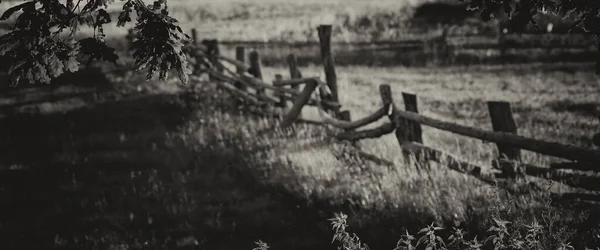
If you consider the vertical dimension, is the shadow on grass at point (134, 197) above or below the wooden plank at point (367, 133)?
below

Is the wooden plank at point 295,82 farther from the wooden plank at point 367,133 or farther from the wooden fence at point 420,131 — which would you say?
the wooden plank at point 367,133

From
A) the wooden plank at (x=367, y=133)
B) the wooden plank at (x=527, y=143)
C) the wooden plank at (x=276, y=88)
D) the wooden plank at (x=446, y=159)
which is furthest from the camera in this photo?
the wooden plank at (x=276, y=88)

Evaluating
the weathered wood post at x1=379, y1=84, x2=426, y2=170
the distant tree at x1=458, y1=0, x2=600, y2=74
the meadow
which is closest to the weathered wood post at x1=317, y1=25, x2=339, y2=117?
the meadow

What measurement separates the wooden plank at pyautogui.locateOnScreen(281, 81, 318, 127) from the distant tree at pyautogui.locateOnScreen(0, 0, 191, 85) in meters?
5.27

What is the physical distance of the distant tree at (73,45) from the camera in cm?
291

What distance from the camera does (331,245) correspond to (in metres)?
4.80

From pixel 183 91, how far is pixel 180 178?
19.3ft

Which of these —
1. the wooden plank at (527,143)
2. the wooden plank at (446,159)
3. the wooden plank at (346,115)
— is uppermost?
the wooden plank at (527,143)

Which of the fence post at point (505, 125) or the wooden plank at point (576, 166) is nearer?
the wooden plank at point (576, 166)

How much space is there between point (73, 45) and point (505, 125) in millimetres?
4073

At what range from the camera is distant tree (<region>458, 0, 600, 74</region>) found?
2.99 metres

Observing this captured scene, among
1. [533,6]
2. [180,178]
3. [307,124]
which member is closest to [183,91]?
[307,124]

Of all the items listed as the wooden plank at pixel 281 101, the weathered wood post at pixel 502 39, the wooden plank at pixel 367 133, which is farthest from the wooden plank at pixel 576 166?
the weathered wood post at pixel 502 39

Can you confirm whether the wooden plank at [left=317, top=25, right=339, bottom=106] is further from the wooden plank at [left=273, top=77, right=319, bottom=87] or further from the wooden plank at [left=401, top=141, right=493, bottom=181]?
the wooden plank at [left=401, top=141, right=493, bottom=181]
